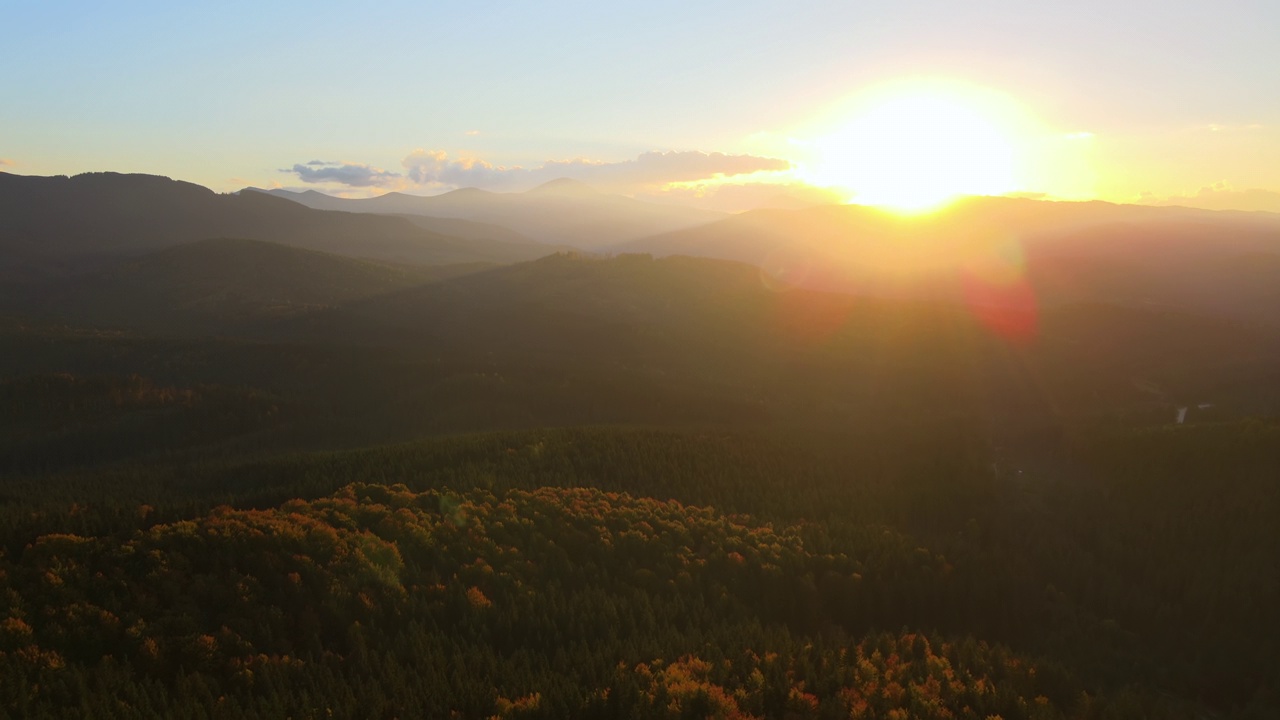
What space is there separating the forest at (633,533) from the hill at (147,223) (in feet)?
390

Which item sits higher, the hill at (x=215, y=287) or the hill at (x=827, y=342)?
the hill at (x=215, y=287)

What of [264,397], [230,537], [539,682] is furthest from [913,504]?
[264,397]

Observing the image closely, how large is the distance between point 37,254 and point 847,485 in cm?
15693

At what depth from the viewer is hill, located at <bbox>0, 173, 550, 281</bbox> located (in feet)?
528

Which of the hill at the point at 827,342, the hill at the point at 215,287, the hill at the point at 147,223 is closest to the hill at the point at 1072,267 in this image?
the hill at the point at 827,342

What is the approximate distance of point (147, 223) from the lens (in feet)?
583

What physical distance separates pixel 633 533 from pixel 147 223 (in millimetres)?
197474

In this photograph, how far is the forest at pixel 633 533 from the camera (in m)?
12.9

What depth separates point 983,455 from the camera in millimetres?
32875

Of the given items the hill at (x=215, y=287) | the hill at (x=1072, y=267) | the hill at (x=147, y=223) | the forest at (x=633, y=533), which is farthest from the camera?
the hill at (x=147, y=223)

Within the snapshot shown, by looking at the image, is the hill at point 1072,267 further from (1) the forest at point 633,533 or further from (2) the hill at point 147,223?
(2) the hill at point 147,223

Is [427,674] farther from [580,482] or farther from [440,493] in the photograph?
[580,482]

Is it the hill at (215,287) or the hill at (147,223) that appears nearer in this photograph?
the hill at (215,287)

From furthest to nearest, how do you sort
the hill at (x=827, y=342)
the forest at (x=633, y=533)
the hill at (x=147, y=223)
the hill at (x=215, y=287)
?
the hill at (x=147, y=223) → the hill at (x=215, y=287) → the hill at (x=827, y=342) → the forest at (x=633, y=533)
